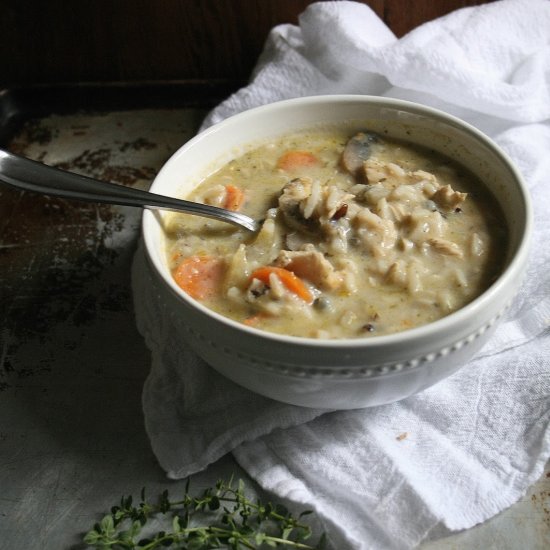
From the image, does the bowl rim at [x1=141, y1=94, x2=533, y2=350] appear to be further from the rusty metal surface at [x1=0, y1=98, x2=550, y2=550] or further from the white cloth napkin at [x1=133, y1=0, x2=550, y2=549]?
the rusty metal surface at [x1=0, y1=98, x2=550, y2=550]

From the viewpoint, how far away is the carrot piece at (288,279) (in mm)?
1975

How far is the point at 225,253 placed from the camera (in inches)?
86.3

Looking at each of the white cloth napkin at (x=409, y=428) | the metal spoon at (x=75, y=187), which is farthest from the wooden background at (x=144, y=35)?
the metal spoon at (x=75, y=187)

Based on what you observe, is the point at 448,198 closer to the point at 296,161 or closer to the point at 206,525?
the point at 296,161

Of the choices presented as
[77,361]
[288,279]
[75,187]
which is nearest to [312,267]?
[288,279]

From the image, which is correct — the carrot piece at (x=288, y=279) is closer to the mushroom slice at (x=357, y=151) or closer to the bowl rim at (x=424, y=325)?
the bowl rim at (x=424, y=325)

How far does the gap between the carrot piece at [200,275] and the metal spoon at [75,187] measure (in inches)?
5.4

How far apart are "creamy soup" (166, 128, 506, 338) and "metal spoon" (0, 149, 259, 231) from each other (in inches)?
2.7

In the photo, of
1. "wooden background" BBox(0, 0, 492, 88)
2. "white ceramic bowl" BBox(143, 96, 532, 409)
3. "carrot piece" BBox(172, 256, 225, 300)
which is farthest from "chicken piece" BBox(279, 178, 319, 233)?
"wooden background" BBox(0, 0, 492, 88)

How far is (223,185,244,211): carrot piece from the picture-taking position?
92.7 inches

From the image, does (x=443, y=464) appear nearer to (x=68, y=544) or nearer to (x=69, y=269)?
(x=68, y=544)

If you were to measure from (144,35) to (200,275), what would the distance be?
1.67m

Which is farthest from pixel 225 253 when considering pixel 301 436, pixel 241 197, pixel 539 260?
pixel 539 260

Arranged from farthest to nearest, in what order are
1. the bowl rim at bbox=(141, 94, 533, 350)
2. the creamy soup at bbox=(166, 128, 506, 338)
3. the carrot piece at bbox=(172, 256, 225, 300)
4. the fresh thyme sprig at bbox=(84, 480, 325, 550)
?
1. the carrot piece at bbox=(172, 256, 225, 300)
2. the creamy soup at bbox=(166, 128, 506, 338)
3. the fresh thyme sprig at bbox=(84, 480, 325, 550)
4. the bowl rim at bbox=(141, 94, 533, 350)
